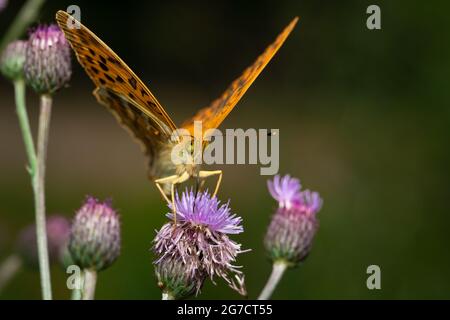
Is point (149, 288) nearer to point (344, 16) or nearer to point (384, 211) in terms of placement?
point (384, 211)

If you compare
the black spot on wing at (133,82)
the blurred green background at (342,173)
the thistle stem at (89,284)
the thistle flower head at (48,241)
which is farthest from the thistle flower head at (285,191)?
the blurred green background at (342,173)

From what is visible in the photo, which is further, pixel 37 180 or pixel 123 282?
pixel 123 282

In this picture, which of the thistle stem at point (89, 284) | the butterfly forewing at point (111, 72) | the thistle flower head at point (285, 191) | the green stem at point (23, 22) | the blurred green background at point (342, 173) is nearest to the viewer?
the thistle stem at point (89, 284)

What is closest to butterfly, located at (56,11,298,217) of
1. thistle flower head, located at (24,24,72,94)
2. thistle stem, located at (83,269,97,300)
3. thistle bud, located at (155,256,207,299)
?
thistle flower head, located at (24,24,72,94)

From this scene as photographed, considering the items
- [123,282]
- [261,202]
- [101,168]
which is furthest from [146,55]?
[123,282]

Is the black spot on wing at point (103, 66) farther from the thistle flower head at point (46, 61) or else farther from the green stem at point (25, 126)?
the green stem at point (25, 126)
